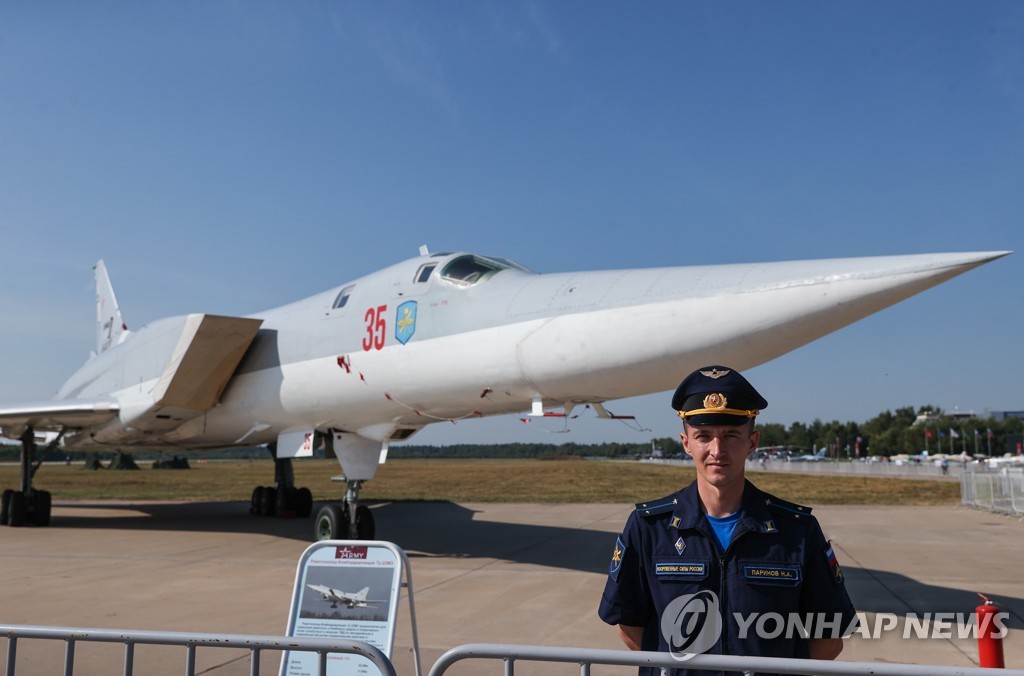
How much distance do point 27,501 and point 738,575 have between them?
51.6 feet

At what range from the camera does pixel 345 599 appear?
398 cm

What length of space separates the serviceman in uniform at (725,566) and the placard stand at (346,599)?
1757 mm

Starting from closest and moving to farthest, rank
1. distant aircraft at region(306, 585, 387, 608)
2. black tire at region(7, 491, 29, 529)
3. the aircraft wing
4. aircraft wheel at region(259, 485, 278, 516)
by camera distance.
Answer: distant aircraft at region(306, 585, 387, 608)
the aircraft wing
black tire at region(7, 491, 29, 529)
aircraft wheel at region(259, 485, 278, 516)

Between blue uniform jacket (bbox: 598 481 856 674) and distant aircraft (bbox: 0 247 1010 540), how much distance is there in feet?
11.0

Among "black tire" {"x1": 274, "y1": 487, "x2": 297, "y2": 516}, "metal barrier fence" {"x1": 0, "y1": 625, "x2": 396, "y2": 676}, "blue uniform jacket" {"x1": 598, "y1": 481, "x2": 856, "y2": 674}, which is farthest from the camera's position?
"black tire" {"x1": 274, "y1": 487, "x2": 297, "y2": 516}

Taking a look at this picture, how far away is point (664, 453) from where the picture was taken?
157125 mm

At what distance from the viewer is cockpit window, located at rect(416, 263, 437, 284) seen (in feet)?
29.3

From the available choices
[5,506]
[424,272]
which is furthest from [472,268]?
[5,506]

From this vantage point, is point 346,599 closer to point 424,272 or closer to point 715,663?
point 715,663

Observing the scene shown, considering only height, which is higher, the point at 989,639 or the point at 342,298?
the point at 342,298

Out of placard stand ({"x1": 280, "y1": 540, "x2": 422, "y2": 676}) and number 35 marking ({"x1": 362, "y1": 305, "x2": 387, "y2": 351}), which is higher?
number 35 marking ({"x1": 362, "y1": 305, "x2": 387, "y2": 351})

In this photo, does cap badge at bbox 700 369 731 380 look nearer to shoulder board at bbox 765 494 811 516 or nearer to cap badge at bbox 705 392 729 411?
cap badge at bbox 705 392 729 411

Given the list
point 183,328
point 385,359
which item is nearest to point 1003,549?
point 385,359

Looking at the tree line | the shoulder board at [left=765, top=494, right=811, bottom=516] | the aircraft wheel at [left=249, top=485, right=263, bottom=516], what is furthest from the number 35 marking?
the tree line
